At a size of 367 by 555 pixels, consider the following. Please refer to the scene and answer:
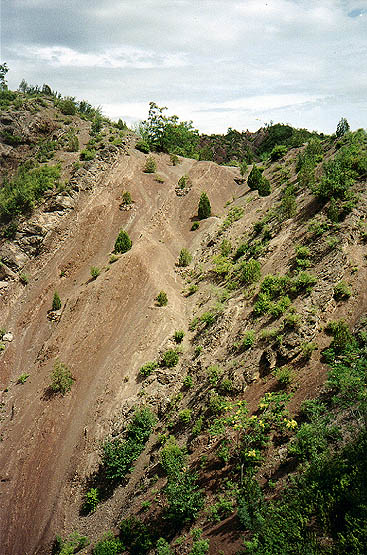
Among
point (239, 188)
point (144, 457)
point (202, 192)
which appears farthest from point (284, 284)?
point (239, 188)

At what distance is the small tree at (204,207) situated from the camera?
130ft

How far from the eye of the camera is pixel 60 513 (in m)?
20.0

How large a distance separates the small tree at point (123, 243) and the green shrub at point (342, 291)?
21.1 m

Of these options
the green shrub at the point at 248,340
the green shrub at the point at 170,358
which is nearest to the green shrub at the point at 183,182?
the green shrub at the point at 170,358

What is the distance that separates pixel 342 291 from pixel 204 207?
24.0 meters

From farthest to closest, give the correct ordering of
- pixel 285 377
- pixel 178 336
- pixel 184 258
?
1. pixel 184 258
2. pixel 178 336
3. pixel 285 377

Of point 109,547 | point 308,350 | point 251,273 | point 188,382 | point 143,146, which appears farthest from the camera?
point 143,146

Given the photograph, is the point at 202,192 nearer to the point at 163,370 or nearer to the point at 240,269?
the point at 240,269

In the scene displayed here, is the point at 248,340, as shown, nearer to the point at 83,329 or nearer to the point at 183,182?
the point at 83,329

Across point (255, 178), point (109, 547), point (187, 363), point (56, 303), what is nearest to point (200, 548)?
point (109, 547)

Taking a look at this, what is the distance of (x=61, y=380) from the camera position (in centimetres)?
2512

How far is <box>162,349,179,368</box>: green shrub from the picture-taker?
2408 centimetres

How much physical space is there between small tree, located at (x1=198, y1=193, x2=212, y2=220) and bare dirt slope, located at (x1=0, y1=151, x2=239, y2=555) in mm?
1056

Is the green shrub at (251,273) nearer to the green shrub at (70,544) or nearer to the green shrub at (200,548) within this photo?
the green shrub at (200,548)
